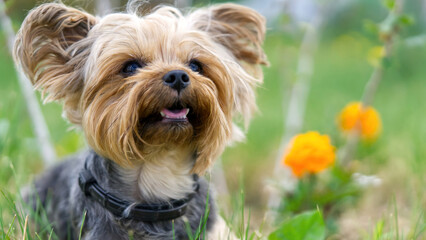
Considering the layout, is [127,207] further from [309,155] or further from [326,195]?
[326,195]

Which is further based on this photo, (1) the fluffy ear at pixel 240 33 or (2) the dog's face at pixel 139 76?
(1) the fluffy ear at pixel 240 33

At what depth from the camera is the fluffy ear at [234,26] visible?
3.07m

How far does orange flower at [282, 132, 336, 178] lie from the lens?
347cm

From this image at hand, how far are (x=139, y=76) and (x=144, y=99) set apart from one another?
12 cm

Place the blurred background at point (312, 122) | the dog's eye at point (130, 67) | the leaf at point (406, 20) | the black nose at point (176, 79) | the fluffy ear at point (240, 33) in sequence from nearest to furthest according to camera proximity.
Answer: the black nose at point (176, 79) → the dog's eye at point (130, 67) → the fluffy ear at point (240, 33) → the leaf at point (406, 20) → the blurred background at point (312, 122)

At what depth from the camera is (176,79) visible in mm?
2441

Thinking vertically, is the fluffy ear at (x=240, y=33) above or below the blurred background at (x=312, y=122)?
above

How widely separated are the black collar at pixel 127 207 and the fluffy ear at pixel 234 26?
0.99m

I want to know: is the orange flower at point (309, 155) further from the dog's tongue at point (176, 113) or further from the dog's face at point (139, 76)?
the dog's tongue at point (176, 113)

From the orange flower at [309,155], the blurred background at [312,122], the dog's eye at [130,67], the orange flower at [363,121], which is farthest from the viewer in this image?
the orange flower at [363,121]

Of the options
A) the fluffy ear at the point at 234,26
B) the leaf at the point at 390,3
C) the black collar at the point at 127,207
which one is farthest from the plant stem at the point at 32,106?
the leaf at the point at 390,3

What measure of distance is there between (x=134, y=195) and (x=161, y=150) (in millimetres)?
300

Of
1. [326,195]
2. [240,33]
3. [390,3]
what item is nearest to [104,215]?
[240,33]

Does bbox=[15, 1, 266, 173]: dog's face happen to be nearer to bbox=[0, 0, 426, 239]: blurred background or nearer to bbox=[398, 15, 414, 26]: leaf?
bbox=[0, 0, 426, 239]: blurred background
